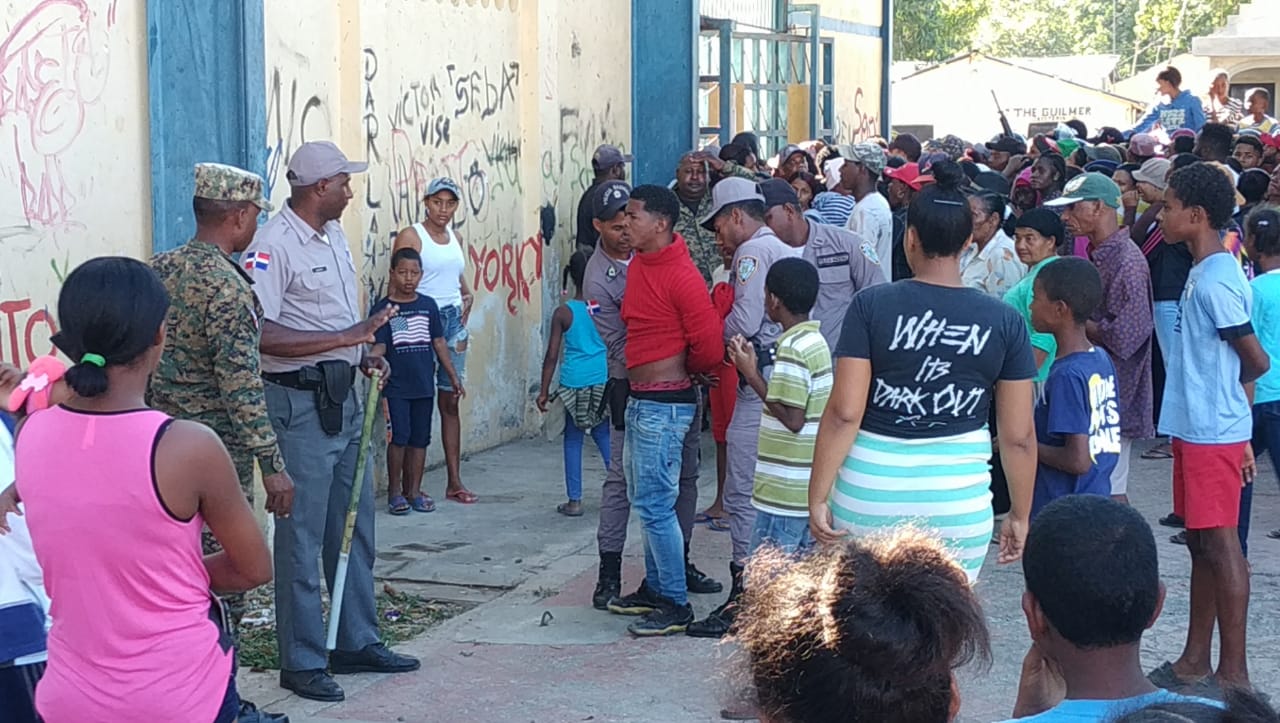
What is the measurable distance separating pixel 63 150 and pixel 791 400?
10.9 ft

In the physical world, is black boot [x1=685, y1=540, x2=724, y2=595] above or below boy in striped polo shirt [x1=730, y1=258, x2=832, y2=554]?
below

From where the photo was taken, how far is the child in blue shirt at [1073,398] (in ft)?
17.2

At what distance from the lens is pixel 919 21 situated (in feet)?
152

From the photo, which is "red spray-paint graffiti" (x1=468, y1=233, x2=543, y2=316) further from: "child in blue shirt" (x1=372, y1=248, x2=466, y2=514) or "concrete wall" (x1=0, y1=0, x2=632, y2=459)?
"child in blue shirt" (x1=372, y1=248, x2=466, y2=514)

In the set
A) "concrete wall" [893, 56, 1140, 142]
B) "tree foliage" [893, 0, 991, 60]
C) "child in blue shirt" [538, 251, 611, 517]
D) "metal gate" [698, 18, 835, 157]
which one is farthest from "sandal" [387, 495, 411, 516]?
"tree foliage" [893, 0, 991, 60]

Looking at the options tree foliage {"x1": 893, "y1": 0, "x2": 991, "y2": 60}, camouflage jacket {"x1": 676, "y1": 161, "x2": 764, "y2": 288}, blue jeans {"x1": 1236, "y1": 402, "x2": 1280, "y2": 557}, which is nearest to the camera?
blue jeans {"x1": 1236, "y1": 402, "x2": 1280, "y2": 557}

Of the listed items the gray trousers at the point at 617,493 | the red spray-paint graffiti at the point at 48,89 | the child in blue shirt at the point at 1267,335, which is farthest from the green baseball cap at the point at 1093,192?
the red spray-paint graffiti at the point at 48,89

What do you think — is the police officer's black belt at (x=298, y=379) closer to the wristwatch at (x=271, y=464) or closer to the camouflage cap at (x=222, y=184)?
the wristwatch at (x=271, y=464)

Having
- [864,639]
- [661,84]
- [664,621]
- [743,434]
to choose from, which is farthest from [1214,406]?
[661,84]

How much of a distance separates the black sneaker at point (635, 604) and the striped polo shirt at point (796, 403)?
1075 mm

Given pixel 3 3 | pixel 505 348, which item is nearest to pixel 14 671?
pixel 3 3

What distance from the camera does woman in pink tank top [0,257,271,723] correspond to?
3348mm

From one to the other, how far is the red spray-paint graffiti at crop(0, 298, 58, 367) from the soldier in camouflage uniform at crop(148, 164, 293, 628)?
1.40 m

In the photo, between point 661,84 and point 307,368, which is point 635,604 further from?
point 661,84
